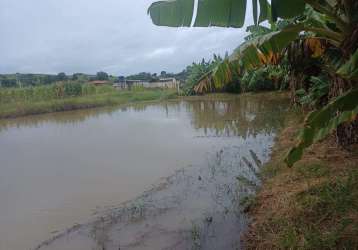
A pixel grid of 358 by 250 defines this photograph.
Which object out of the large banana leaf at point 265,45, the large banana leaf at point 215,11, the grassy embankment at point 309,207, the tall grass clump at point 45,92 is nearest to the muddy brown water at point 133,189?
the grassy embankment at point 309,207

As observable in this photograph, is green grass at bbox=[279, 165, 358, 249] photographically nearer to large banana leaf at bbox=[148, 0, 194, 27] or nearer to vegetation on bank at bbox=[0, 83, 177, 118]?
large banana leaf at bbox=[148, 0, 194, 27]

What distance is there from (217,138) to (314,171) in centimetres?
449

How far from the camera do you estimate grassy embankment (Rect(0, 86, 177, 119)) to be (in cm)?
1879

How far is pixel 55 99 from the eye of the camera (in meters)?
22.3

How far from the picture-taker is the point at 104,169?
6.22 m

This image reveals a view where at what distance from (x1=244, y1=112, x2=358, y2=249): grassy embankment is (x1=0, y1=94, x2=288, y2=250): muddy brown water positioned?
274mm

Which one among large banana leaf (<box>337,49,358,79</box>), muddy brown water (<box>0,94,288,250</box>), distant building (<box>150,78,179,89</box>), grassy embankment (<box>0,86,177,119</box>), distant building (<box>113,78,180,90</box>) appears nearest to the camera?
large banana leaf (<box>337,49,358,79</box>)

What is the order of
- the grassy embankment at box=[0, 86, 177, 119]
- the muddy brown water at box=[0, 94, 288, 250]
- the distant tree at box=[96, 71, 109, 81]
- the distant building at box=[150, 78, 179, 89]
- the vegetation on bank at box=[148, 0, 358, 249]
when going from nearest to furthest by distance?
the vegetation on bank at box=[148, 0, 358, 249], the muddy brown water at box=[0, 94, 288, 250], the grassy embankment at box=[0, 86, 177, 119], the distant building at box=[150, 78, 179, 89], the distant tree at box=[96, 71, 109, 81]

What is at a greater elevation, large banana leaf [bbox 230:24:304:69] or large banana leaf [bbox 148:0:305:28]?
large banana leaf [bbox 148:0:305:28]

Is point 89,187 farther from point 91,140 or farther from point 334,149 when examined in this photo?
point 91,140

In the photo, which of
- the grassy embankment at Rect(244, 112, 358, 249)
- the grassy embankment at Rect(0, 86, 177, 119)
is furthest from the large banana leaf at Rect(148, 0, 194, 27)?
the grassy embankment at Rect(0, 86, 177, 119)

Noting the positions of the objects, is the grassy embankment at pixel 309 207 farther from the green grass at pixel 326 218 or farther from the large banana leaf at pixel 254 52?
the large banana leaf at pixel 254 52

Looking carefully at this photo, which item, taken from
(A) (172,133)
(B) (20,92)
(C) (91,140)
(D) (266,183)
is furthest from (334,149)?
(B) (20,92)

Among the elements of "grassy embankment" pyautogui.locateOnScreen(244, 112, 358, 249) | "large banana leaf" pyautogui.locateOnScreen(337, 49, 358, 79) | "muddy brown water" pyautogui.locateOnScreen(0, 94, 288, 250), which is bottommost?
"muddy brown water" pyautogui.locateOnScreen(0, 94, 288, 250)
